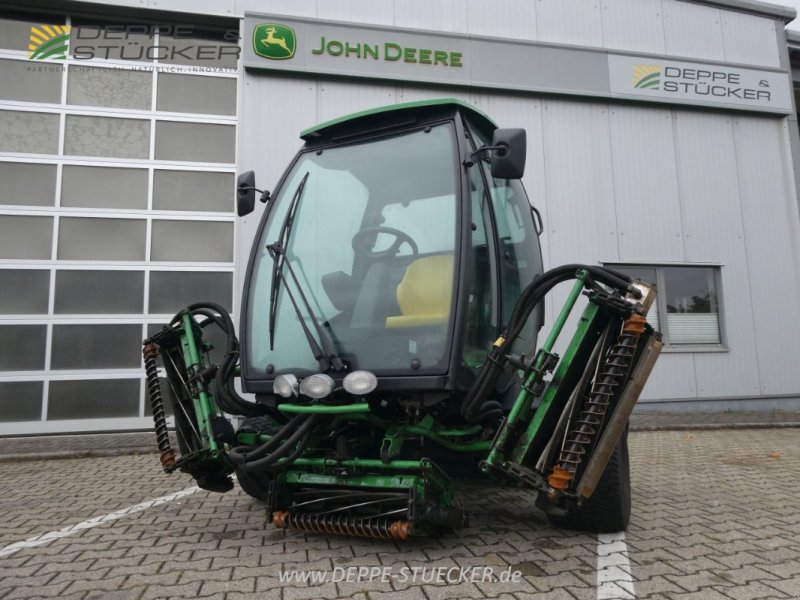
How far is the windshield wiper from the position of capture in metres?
2.65

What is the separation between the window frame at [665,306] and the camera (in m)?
8.70

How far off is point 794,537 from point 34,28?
10.3 metres

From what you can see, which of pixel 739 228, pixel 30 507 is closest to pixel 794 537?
pixel 30 507

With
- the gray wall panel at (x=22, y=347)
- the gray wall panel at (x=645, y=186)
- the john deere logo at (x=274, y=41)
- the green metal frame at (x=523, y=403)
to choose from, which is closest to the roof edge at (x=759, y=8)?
the gray wall panel at (x=645, y=186)

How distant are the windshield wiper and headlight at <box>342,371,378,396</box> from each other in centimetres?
17

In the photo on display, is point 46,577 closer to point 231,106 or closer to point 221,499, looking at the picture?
point 221,499

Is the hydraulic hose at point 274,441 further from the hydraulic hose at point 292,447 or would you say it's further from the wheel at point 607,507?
the wheel at point 607,507

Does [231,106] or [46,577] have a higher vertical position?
[231,106]

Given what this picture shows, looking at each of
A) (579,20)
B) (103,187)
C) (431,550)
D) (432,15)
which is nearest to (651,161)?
(579,20)

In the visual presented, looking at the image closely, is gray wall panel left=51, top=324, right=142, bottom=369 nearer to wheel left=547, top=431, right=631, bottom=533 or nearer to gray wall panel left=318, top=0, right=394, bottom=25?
gray wall panel left=318, top=0, right=394, bottom=25

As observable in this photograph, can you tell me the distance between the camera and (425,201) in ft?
9.46

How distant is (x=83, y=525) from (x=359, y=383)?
7.11 ft

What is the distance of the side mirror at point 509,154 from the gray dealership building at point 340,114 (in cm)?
550

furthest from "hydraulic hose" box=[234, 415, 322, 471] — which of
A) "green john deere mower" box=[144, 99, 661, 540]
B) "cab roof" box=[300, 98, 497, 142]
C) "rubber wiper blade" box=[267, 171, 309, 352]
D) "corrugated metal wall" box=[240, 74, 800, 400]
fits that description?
"corrugated metal wall" box=[240, 74, 800, 400]
